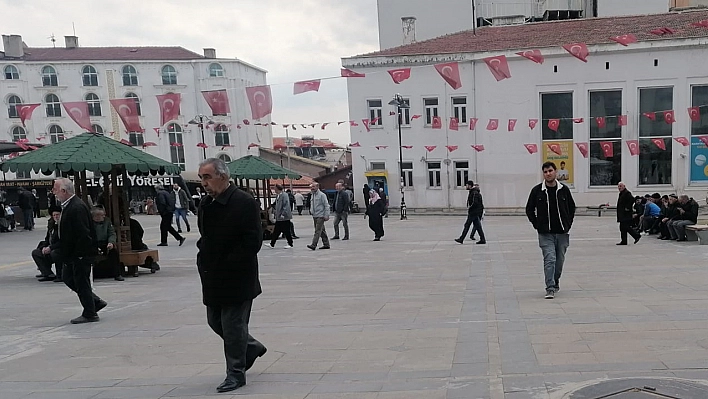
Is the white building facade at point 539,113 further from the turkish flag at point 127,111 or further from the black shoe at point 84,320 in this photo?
the black shoe at point 84,320

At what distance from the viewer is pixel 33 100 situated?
43625mm

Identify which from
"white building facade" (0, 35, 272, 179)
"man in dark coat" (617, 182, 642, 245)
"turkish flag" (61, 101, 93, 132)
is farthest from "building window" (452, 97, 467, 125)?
"turkish flag" (61, 101, 93, 132)

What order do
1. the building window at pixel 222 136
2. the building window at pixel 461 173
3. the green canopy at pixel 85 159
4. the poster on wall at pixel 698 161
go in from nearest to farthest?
1. the green canopy at pixel 85 159
2. the poster on wall at pixel 698 161
3. the building window at pixel 461 173
4. the building window at pixel 222 136

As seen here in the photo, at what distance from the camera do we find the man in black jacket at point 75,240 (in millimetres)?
6500

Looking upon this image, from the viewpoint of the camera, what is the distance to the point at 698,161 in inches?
1124

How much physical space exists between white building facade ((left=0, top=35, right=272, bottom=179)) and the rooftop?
57.1ft

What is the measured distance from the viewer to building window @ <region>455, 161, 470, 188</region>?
3169 centimetres

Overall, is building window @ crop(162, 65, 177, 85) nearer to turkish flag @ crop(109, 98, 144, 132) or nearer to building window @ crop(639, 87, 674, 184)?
turkish flag @ crop(109, 98, 144, 132)

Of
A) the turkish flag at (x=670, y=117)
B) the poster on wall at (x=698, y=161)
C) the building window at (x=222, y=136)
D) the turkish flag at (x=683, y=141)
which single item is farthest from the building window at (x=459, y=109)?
the building window at (x=222, y=136)

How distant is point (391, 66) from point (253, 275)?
28986 mm

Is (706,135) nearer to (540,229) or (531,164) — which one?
(531,164)

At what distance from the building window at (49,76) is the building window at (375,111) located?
1076 inches

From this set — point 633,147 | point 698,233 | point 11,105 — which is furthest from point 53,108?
point 698,233

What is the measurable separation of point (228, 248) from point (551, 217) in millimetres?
4602
